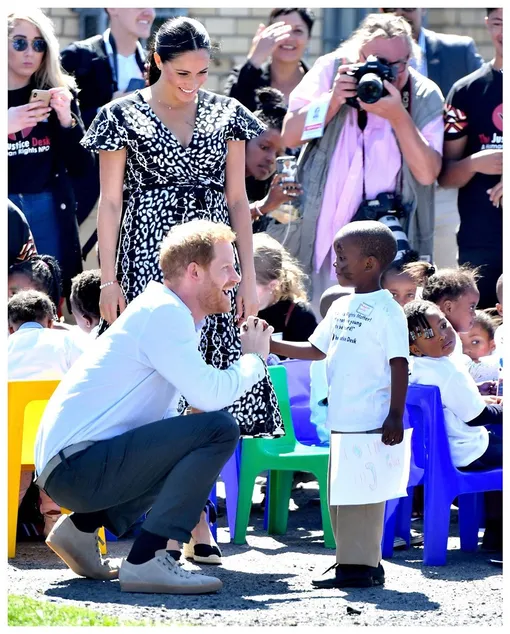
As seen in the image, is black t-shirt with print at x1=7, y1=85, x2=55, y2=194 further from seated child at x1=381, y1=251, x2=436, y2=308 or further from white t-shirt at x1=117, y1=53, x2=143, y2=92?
seated child at x1=381, y1=251, x2=436, y2=308

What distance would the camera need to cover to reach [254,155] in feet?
24.0

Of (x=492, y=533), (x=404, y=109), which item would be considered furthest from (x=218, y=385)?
(x=404, y=109)

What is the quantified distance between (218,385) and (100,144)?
1279 mm

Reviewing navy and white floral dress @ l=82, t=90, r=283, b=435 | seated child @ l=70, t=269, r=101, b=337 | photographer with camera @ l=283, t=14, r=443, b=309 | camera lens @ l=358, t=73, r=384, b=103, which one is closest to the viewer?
navy and white floral dress @ l=82, t=90, r=283, b=435

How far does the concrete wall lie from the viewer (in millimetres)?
14086

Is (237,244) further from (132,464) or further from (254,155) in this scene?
(254,155)

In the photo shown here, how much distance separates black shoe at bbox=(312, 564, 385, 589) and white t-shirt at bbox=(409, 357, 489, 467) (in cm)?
80

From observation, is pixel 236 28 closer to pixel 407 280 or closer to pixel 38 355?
pixel 407 280

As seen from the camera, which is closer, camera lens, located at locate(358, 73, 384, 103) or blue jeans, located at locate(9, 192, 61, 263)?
camera lens, located at locate(358, 73, 384, 103)

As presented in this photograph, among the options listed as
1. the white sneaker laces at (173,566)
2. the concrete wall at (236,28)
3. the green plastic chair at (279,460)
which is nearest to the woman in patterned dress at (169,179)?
the green plastic chair at (279,460)

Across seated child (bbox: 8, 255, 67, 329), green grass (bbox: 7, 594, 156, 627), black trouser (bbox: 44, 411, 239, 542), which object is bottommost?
green grass (bbox: 7, 594, 156, 627)

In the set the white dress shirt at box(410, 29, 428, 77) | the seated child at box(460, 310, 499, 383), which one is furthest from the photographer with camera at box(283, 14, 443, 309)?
the seated child at box(460, 310, 499, 383)
